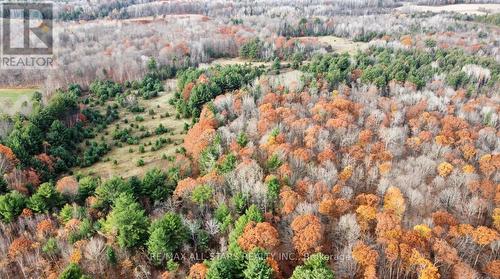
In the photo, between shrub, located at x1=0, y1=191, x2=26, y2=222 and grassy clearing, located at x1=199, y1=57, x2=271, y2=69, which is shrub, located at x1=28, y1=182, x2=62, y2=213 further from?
grassy clearing, located at x1=199, y1=57, x2=271, y2=69

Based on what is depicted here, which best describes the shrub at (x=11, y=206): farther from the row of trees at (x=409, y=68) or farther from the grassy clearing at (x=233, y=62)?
the grassy clearing at (x=233, y=62)

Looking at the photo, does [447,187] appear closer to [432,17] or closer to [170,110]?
[170,110]

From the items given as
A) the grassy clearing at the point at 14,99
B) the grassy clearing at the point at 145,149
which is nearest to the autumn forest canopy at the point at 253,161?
the grassy clearing at the point at 145,149

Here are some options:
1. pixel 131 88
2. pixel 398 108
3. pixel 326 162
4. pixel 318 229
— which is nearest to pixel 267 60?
pixel 131 88

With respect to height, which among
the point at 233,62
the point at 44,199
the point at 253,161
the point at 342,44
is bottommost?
the point at 44,199

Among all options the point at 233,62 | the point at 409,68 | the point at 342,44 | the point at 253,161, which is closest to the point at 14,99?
the point at 233,62
